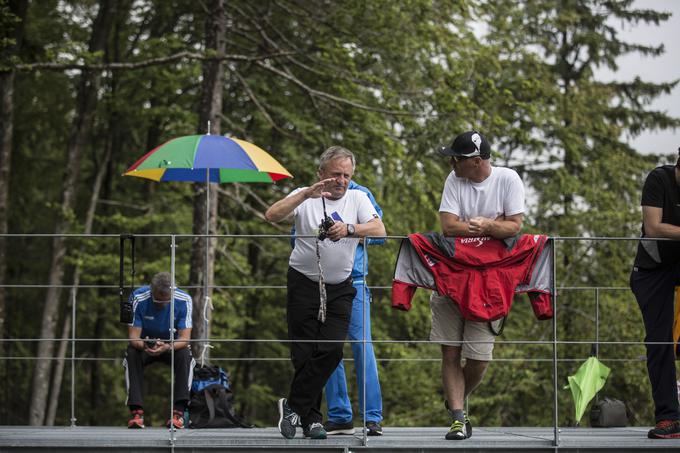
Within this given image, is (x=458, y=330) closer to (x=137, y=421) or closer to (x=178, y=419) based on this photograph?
(x=178, y=419)

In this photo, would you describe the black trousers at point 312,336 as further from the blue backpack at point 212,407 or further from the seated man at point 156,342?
the seated man at point 156,342

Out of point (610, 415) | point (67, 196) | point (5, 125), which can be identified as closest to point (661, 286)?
point (610, 415)

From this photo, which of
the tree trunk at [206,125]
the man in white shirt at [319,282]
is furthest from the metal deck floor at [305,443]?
the tree trunk at [206,125]

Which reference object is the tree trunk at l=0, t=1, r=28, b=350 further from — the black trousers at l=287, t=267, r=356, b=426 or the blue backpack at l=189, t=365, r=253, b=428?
the black trousers at l=287, t=267, r=356, b=426

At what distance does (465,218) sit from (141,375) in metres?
3.19

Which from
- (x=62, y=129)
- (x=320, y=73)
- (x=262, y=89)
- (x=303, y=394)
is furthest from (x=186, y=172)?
(x=62, y=129)

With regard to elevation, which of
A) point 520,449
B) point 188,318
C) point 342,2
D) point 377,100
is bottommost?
point 520,449

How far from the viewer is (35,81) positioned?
20156 mm

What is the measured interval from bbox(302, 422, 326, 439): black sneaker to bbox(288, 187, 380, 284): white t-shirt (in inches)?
33.9

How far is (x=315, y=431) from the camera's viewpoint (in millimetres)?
6809

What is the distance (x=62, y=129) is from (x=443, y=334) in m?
16.0

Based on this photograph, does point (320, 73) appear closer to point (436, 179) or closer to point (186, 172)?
point (436, 179)

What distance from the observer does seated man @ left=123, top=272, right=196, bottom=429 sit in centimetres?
867

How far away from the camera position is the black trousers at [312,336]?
6.84 meters
